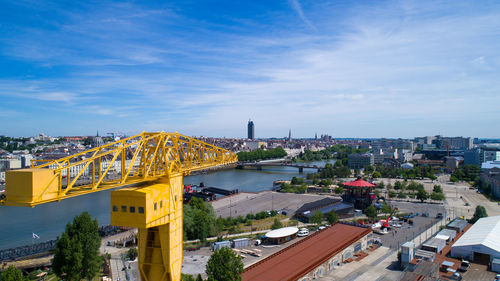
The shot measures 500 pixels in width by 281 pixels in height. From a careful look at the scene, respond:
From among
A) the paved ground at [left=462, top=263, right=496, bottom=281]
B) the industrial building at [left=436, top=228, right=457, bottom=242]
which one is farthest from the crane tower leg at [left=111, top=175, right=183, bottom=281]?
the industrial building at [left=436, top=228, right=457, bottom=242]

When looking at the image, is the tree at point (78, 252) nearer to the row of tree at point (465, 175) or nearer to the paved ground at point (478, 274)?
the paved ground at point (478, 274)

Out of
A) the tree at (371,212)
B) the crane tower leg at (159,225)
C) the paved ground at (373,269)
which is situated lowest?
the paved ground at (373,269)

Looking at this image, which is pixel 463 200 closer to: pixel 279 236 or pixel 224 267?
pixel 279 236

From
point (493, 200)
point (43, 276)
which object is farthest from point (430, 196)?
point (43, 276)

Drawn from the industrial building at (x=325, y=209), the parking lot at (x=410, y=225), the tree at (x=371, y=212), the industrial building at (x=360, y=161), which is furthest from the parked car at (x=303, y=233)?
the industrial building at (x=360, y=161)

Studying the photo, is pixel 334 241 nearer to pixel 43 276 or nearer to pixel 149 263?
pixel 149 263
